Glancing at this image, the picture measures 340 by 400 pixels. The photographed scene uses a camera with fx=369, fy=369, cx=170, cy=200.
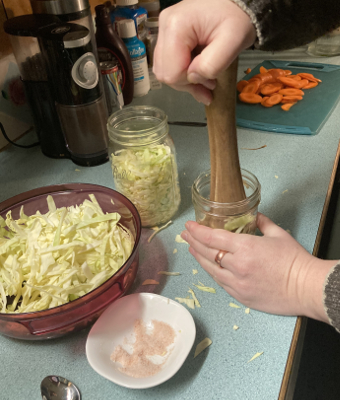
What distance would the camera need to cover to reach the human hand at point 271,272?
0.57m

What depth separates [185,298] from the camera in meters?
0.67

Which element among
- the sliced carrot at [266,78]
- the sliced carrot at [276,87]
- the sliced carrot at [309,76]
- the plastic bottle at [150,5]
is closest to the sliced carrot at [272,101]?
the sliced carrot at [276,87]

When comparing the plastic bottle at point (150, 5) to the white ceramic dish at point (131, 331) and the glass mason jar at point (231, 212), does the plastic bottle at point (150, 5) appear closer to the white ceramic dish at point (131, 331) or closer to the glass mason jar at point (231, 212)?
the glass mason jar at point (231, 212)

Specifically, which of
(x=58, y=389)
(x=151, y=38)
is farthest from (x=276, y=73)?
(x=58, y=389)

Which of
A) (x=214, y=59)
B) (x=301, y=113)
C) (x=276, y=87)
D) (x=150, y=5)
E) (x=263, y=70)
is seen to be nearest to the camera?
(x=214, y=59)

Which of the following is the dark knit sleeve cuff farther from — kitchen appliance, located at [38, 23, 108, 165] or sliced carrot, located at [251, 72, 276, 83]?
sliced carrot, located at [251, 72, 276, 83]

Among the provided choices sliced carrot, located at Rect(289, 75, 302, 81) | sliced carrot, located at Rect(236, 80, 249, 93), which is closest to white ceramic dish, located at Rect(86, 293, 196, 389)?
sliced carrot, located at Rect(236, 80, 249, 93)

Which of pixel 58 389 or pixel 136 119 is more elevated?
pixel 136 119

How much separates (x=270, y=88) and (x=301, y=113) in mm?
164

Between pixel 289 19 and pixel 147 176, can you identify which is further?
pixel 147 176

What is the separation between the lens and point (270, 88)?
1.31 meters

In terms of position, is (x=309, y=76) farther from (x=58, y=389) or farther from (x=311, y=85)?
(x=58, y=389)

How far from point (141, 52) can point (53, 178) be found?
0.61 metres

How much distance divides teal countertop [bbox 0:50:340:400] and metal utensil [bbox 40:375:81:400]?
1cm
